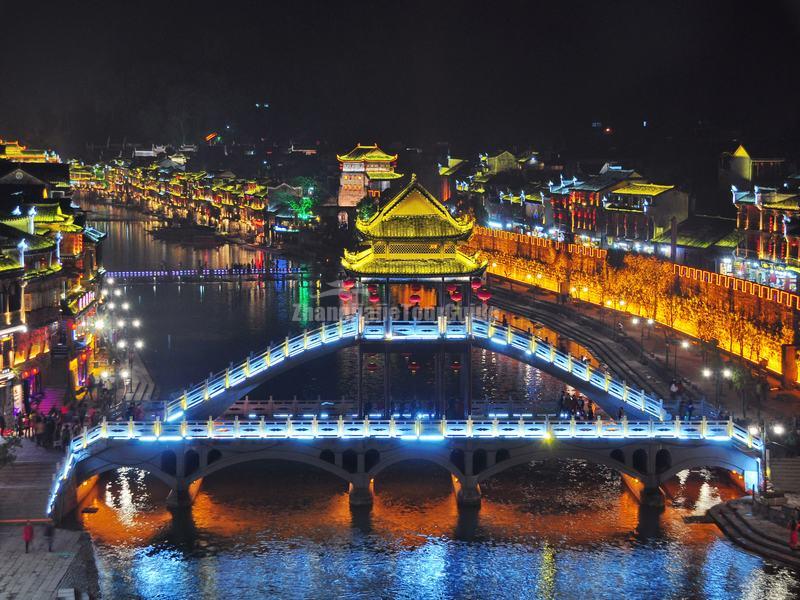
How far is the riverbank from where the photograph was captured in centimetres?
2891

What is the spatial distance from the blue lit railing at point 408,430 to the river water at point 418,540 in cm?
214

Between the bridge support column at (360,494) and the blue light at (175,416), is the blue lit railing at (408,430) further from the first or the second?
the blue light at (175,416)

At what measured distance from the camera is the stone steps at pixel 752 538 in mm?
31406

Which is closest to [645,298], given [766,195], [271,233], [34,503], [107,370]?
[766,195]

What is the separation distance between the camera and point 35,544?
31.2 meters

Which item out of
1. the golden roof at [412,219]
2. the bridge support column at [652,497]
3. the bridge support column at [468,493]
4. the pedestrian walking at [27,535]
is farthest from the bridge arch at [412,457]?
the pedestrian walking at [27,535]

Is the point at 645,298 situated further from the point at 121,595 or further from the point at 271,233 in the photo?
the point at 271,233

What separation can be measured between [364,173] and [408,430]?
91808mm

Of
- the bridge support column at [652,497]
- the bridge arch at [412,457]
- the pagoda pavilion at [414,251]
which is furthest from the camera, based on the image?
the pagoda pavilion at [414,251]

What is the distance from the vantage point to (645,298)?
2579 inches

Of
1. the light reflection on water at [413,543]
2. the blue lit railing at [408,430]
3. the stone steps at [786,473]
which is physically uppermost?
the blue lit railing at [408,430]

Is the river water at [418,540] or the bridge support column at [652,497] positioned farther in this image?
the bridge support column at [652,497]

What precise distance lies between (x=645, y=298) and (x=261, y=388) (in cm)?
2177

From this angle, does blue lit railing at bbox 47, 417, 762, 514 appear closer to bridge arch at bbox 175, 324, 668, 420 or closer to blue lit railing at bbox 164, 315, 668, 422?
bridge arch at bbox 175, 324, 668, 420
